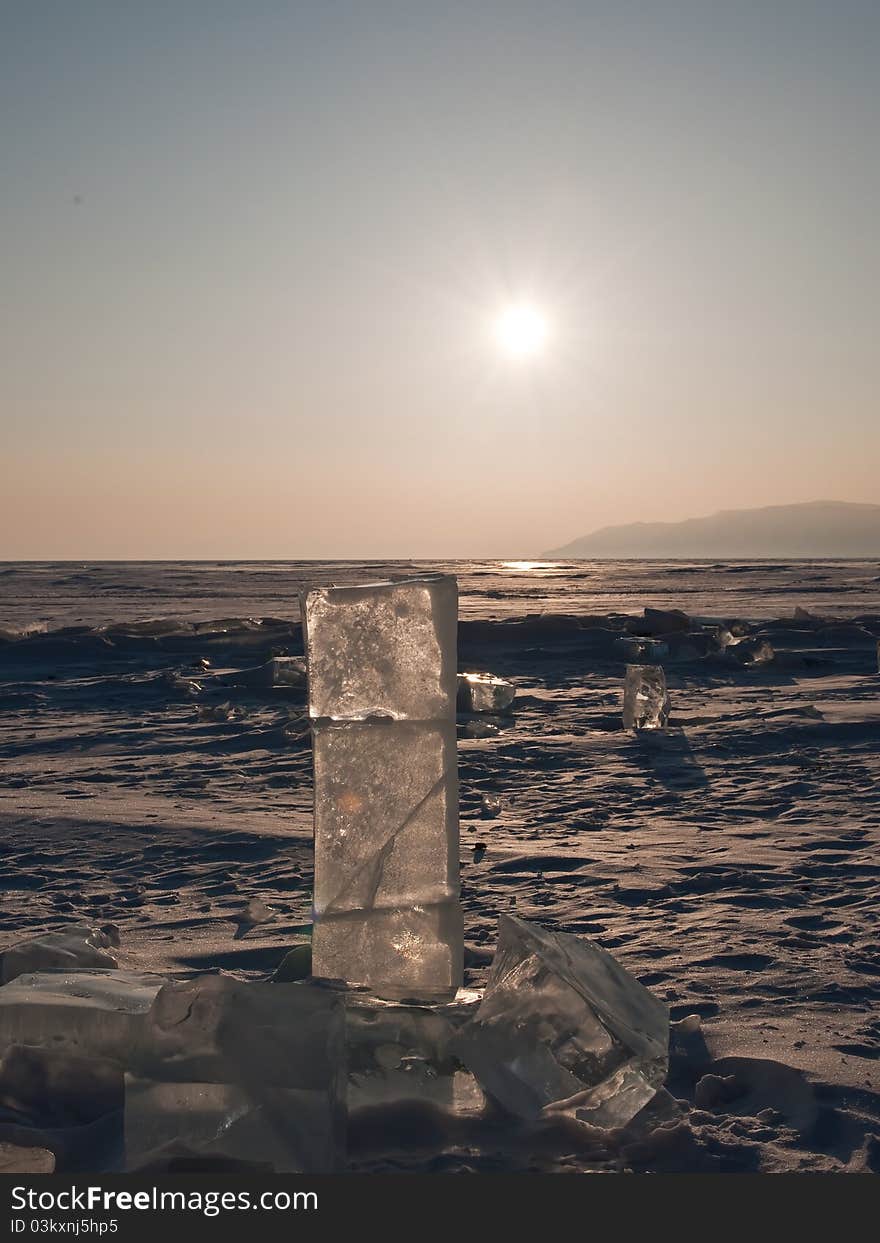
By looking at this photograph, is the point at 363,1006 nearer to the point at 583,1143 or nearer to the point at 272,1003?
the point at 272,1003

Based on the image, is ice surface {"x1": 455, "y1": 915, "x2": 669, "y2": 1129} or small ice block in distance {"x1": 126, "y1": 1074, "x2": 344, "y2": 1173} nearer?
small ice block in distance {"x1": 126, "y1": 1074, "x2": 344, "y2": 1173}

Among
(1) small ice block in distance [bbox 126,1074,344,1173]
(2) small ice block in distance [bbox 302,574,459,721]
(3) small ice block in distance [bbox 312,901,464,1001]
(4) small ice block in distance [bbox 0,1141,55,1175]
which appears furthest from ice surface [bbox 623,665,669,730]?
(4) small ice block in distance [bbox 0,1141,55,1175]

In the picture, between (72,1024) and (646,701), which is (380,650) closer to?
(72,1024)

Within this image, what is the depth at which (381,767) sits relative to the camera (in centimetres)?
306

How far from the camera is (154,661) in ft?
39.2

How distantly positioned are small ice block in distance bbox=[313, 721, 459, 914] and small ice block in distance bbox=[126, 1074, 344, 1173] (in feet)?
2.51

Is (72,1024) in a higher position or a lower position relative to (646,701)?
lower

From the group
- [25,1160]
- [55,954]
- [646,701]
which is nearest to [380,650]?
[55,954]

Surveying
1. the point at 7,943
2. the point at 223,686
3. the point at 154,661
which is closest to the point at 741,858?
the point at 7,943

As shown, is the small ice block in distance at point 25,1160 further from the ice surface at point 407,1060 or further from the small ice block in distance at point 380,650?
the small ice block in distance at point 380,650

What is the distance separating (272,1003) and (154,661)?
9.89 meters

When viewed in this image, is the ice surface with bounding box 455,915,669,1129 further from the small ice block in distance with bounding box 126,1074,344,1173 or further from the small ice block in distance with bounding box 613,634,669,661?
the small ice block in distance with bounding box 613,634,669,661

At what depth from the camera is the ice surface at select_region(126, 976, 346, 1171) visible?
232cm

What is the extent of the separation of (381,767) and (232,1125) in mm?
1019
